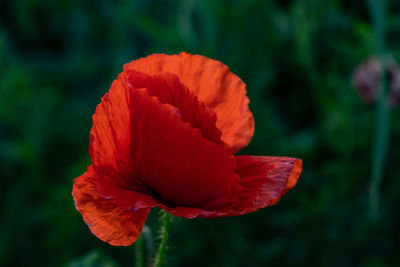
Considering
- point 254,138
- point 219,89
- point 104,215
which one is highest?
point 219,89

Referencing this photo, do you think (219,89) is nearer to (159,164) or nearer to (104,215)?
(159,164)

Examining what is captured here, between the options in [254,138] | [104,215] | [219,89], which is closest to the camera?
[104,215]

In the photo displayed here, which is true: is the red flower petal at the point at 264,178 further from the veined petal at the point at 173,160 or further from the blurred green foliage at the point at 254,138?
the blurred green foliage at the point at 254,138

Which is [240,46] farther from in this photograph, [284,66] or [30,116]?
[30,116]

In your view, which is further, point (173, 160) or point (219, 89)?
point (219, 89)

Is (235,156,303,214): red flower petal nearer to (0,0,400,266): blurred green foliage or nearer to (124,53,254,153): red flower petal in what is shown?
(124,53,254,153): red flower petal

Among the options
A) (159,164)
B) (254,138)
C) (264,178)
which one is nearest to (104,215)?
(159,164)

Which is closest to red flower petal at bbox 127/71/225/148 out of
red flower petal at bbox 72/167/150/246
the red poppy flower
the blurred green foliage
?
the red poppy flower
